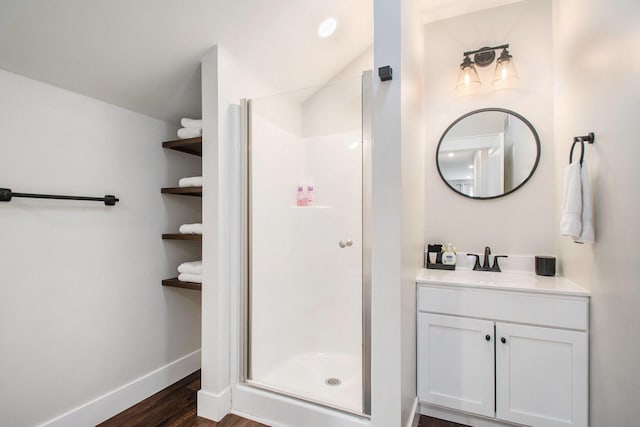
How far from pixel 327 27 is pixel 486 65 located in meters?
1.17

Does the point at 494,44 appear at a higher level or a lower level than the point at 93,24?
higher

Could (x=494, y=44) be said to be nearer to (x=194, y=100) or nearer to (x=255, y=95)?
(x=255, y=95)

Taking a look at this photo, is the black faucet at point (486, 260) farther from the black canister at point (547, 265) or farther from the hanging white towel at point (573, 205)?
the hanging white towel at point (573, 205)

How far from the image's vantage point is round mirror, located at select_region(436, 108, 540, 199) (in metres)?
2.10

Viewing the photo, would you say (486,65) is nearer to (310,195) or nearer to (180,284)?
(310,195)

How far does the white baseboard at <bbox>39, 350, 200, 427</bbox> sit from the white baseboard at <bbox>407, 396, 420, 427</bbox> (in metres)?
1.62

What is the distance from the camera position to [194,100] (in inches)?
81.0

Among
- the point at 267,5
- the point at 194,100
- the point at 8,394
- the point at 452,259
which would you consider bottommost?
the point at 8,394

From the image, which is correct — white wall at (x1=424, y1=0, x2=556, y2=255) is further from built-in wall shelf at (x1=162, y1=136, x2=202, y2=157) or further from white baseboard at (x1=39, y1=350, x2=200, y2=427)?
white baseboard at (x1=39, y1=350, x2=200, y2=427)

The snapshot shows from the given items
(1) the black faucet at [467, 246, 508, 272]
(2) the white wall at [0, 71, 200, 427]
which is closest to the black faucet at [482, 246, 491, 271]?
(1) the black faucet at [467, 246, 508, 272]

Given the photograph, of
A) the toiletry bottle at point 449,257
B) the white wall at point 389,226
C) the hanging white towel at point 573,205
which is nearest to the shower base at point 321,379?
Result: the white wall at point 389,226

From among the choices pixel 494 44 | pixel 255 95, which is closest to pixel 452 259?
pixel 494 44

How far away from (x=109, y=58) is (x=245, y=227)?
113cm

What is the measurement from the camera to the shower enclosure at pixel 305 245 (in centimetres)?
190
